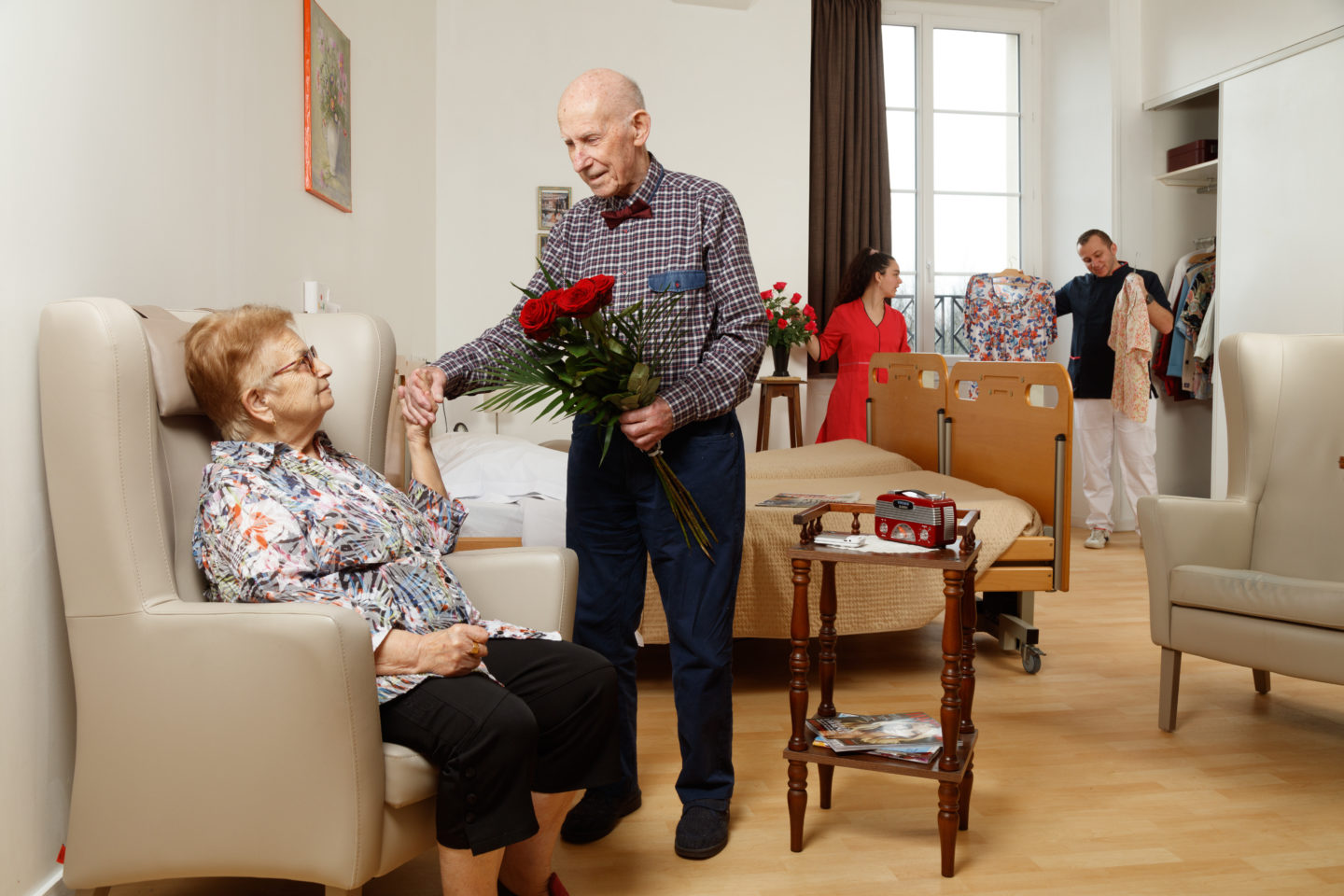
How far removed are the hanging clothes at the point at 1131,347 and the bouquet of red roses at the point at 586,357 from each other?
3963mm

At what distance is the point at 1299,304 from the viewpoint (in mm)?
4520

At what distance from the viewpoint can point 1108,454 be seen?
5.32 metres

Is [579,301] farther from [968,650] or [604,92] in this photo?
[968,650]

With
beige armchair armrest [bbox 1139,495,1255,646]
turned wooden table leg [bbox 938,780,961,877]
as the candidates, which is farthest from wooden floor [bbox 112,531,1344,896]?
beige armchair armrest [bbox 1139,495,1255,646]

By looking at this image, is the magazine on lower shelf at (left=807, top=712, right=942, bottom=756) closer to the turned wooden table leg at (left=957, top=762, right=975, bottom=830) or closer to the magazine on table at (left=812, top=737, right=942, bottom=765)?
the magazine on table at (left=812, top=737, right=942, bottom=765)

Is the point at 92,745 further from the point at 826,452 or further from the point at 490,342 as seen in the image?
the point at 826,452

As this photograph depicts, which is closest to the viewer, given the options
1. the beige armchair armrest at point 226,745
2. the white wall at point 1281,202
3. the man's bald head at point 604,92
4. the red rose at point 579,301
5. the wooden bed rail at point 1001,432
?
the beige armchair armrest at point 226,745

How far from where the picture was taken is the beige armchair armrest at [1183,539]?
2.54m

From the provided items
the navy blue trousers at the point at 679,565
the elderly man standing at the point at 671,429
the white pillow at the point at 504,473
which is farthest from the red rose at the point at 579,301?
the white pillow at the point at 504,473

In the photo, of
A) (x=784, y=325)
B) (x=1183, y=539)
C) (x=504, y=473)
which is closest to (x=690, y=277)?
(x=504, y=473)

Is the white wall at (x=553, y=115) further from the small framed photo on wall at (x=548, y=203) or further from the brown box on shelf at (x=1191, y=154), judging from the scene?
the brown box on shelf at (x=1191, y=154)

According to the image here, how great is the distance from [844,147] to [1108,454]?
223 cm

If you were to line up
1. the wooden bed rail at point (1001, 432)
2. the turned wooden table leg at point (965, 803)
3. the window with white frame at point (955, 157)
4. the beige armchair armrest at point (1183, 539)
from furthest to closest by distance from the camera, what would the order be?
1. the window with white frame at point (955, 157)
2. the wooden bed rail at point (1001, 432)
3. the beige armchair armrest at point (1183, 539)
4. the turned wooden table leg at point (965, 803)

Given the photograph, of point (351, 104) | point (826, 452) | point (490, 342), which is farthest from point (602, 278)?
point (826, 452)
